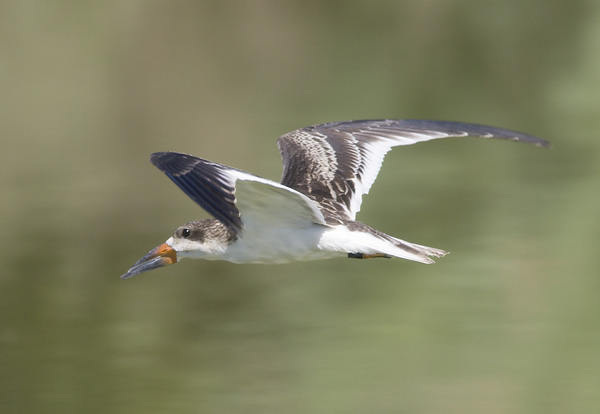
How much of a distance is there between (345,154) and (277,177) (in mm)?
5349

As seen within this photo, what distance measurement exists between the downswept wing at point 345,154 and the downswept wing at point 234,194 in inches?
28.0

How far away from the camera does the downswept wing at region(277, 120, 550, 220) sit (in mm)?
7980

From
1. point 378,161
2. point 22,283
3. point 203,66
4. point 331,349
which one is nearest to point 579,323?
point 331,349

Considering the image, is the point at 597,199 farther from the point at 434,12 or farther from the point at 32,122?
the point at 32,122

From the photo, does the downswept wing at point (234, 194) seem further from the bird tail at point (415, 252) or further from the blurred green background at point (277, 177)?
the blurred green background at point (277, 177)

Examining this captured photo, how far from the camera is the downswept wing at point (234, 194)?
616cm

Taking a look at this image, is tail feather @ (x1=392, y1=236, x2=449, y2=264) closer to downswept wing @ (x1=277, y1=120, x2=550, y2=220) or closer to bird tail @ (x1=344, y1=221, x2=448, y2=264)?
bird tail @ (x1=344, y1=221, x2=448, y2=264)

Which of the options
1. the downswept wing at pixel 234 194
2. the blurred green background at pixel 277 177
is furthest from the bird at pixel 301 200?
the blurred green background at pixel 277 177

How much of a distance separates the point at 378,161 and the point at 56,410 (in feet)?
13.3

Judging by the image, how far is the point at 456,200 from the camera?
1367 cm

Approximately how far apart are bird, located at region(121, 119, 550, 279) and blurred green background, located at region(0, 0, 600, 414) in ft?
8.63

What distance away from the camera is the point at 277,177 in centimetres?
1377

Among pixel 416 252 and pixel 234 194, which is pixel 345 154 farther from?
pixel 234 194

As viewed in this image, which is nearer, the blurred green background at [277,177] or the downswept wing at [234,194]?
the downswept wing at [234,194]
